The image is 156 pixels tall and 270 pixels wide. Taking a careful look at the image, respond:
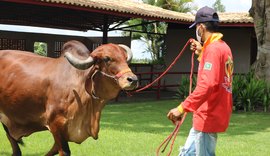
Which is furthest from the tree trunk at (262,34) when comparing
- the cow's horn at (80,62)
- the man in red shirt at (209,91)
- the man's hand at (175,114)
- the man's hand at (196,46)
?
the man's hand at (175,114)

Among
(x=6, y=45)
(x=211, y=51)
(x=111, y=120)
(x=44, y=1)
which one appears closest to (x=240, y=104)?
(x=111, y=120)

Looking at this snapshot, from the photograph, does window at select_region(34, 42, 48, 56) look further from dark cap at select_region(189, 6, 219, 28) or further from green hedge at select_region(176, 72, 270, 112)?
dark cap at select_region(189, 6, 219, 28)

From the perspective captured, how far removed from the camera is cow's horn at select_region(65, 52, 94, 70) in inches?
170

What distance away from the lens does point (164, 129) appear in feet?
30.5

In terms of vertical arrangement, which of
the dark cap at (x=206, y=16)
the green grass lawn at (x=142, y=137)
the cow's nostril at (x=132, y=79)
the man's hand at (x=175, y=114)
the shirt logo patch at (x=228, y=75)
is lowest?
the green grass lawn at (x=142, y=137)

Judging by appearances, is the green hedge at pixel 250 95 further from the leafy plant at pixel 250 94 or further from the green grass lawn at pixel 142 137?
the green grass lawn at pixel 142 137

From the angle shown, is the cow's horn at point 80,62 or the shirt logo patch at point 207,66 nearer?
the shirt logo patch at point 207,66

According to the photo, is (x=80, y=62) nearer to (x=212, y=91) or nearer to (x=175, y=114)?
(x=175, y=114)

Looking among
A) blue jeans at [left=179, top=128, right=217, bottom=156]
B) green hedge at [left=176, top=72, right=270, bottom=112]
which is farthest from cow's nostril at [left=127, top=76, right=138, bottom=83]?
green hedge at [left=176, top=72, right=270, bottom=112]

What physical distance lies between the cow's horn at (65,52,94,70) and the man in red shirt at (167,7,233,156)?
1071 millimetres

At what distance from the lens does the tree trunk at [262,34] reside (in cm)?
1333

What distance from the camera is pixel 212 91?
11.5 feet

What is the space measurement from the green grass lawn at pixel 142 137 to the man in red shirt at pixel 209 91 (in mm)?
3006

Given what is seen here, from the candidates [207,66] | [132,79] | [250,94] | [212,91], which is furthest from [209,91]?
[250,94]
